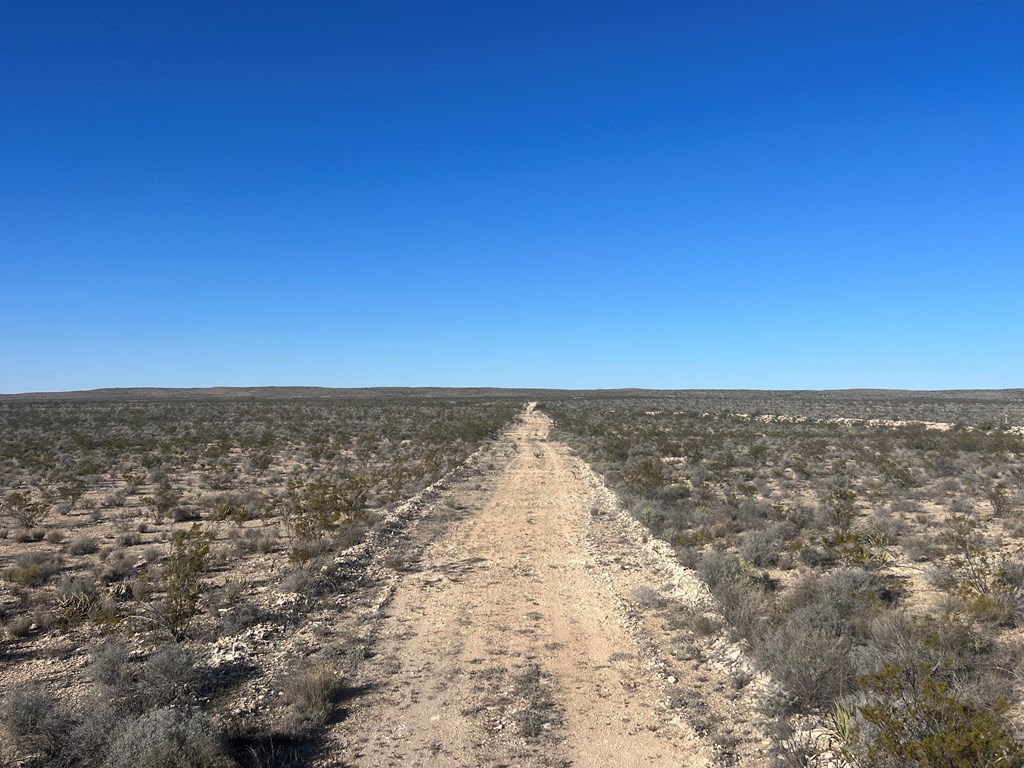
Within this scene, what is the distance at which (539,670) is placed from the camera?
6250 mm

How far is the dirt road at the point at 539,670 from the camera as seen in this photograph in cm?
487

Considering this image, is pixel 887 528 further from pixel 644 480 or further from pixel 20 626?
pixel 20 626

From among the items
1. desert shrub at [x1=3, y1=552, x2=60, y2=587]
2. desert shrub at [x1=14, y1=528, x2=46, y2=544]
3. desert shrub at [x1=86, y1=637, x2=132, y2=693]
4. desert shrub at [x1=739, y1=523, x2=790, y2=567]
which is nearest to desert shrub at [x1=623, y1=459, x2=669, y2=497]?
desert shrub at [x1=739, y1=523, x2=790, y2=567]

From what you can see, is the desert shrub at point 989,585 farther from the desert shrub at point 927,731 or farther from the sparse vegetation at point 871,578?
the desert shrub at point 927,731

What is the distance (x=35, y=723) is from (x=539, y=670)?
4.32 m

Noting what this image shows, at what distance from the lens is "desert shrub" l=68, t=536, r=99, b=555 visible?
11.4 m

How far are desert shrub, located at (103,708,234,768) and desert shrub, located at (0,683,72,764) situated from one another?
575 mm

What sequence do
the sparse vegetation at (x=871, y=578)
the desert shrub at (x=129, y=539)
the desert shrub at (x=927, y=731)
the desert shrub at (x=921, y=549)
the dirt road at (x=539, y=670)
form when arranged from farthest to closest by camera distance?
1. the desert shrub at (x=129, y=539)
2. the desert shrub at (x=921, y=549)
3. the dirt road at (x=539, y=670)
4. the sparse vegetation at (x=871, y=578)
5. the desert shrub at (x=927, y=731)

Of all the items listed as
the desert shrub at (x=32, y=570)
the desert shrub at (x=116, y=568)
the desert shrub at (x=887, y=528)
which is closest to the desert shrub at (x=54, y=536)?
the desert shrub at (x=32, y=570)

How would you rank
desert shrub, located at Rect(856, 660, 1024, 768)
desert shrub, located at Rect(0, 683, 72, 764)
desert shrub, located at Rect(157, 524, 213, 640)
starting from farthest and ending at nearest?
1. desert shrub, located at Rect(157, 524, 213, 640)
2. desert shrub, located at Rect(0, 683, 72, 764)
3. desert shrub, located at Rect(856, 660, 1024, 768)

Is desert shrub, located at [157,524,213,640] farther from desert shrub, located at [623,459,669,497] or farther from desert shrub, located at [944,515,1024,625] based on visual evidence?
desert shrub, located at [623,459,669,497]

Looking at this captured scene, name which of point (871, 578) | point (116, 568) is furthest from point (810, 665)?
point (116, 568)

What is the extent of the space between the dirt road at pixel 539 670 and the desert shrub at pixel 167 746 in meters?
0.94

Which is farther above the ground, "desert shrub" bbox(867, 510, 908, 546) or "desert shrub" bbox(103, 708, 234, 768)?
"desert shrub" bbox(103, 708, 234, 768)
